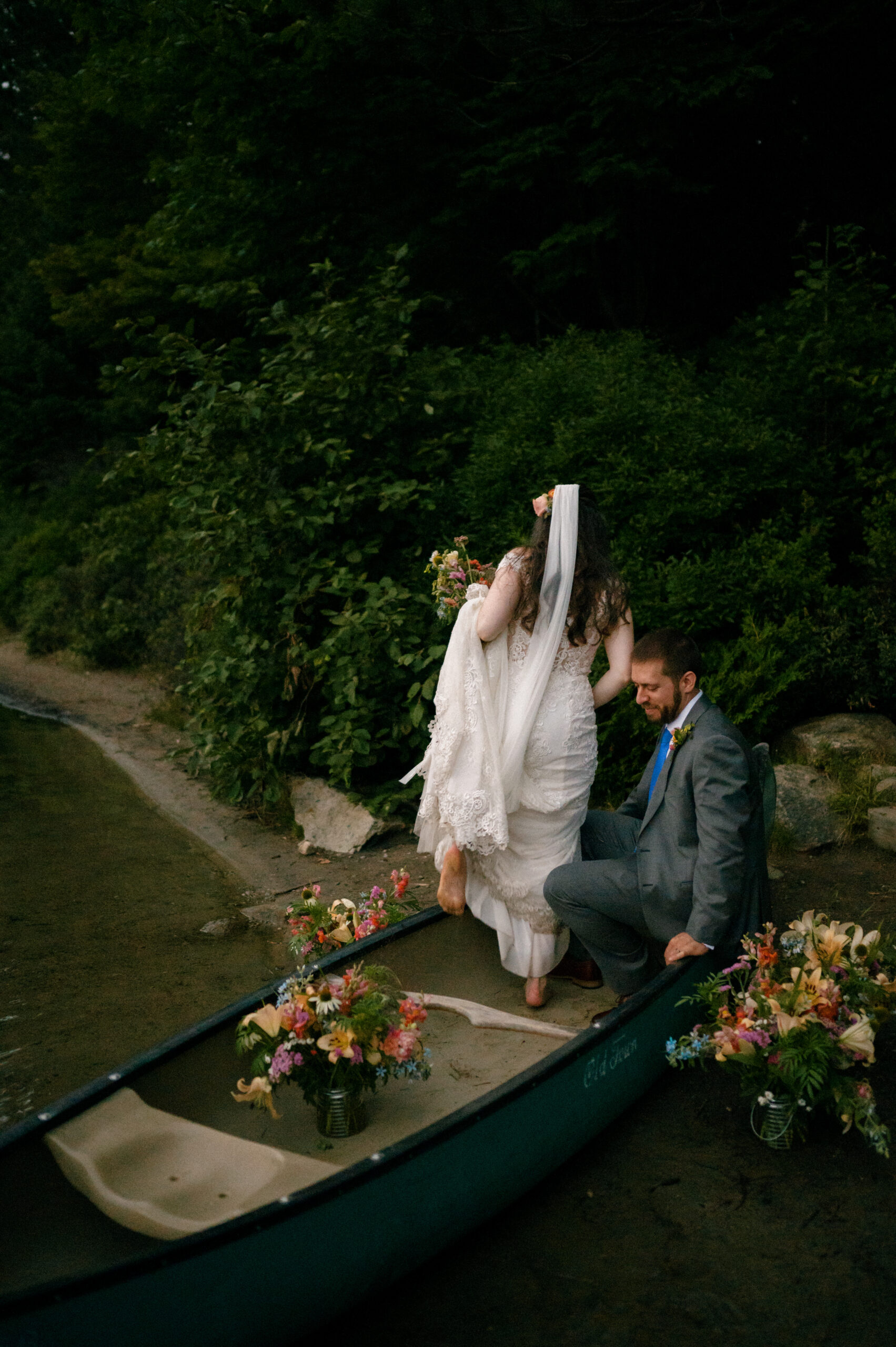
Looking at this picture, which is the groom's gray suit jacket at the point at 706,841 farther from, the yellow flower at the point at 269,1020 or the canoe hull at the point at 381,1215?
the yellow flower at the point at 269,1020

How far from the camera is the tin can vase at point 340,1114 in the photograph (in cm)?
350

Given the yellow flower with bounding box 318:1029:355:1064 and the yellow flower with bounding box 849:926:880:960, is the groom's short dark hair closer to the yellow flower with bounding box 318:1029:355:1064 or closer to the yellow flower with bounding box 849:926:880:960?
the yellow flower with bounding box 849:926:880:960

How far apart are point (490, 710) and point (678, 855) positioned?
96cm

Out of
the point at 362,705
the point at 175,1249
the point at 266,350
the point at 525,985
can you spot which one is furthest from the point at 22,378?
the point at 175,1249

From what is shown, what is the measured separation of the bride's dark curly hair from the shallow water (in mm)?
2387

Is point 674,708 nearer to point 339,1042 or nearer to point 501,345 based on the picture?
point 339,1042

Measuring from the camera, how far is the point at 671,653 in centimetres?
394

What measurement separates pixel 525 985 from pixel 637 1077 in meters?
0.92

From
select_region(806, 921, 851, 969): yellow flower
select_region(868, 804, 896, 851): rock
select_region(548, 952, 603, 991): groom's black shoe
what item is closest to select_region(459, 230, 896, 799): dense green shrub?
select_region(868, 804, 896, 851): rock

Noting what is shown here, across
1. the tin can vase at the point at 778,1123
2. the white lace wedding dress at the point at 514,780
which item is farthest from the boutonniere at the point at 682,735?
the tin can vase at the point at 778,1123

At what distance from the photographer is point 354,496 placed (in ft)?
23.6

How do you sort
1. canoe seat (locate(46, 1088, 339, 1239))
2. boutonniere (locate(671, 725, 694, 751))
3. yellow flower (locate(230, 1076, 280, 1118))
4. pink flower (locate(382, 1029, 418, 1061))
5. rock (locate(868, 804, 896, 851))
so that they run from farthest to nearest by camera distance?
rock (locate(868, 804, 896, 851))
boutonniere (locate(671, 725, 694, 751))
pink flower (locate(382, 1029, 418, 1061))
yellow flower (locate(230, 1076, 280, 1118))
canoe seat (locate(46, 1088, 339, 1239))

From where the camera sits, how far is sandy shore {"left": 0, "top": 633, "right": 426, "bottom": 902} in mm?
6570

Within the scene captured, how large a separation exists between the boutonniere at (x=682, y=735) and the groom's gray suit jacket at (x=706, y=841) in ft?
0.04
